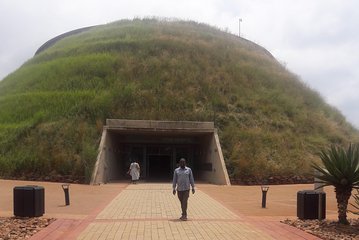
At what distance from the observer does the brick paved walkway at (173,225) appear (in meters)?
8.77

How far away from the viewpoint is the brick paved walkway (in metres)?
8.77

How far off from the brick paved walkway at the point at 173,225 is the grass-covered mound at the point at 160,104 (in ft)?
37.6

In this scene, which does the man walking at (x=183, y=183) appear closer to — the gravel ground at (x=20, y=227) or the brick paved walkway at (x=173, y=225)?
the brick paved walkway at (x=173, y=225)

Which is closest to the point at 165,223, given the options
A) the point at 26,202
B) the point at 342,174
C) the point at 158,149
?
the point at 26,202

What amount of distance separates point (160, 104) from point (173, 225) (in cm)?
1976

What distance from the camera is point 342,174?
9.94 metres

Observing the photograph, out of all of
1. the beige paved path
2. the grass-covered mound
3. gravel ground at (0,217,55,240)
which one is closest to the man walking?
the beige paved path

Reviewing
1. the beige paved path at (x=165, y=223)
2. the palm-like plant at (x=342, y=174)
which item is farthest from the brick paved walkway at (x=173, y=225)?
the palm-like plant at (x=342, y=174)

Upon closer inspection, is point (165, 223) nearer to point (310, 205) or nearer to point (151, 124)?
point (310, 205)

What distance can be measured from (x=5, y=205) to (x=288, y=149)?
58.8 ft

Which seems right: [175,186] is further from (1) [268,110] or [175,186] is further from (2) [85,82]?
(2) [85,82]

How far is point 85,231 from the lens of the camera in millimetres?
9188

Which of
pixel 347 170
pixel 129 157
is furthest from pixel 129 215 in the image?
pixel 129 157

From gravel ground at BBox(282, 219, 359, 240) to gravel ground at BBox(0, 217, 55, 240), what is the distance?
5.33 metres
